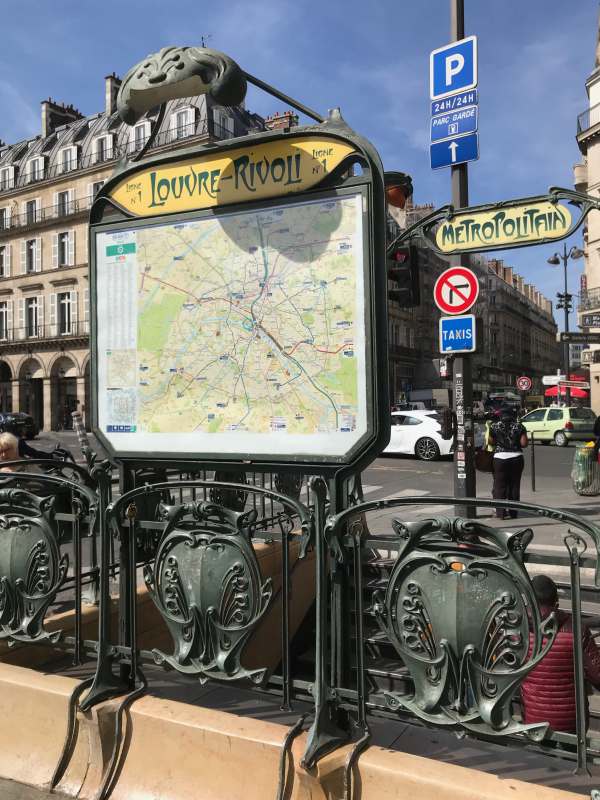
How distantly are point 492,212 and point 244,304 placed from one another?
4714mm

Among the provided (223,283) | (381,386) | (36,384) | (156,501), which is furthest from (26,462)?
(36,384)

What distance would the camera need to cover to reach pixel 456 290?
313 inches

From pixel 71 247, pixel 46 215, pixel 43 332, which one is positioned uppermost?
pixel 46 215

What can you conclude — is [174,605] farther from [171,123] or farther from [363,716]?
[171,123]

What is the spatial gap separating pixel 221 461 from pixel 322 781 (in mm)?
1468

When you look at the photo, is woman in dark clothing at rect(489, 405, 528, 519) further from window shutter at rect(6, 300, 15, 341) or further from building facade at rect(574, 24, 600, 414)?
window shutter at rect(6, 300, 15, 341)

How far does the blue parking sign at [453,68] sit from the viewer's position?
749 cm

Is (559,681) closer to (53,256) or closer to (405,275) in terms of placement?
(405,275)

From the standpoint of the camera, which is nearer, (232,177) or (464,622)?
(464,622)

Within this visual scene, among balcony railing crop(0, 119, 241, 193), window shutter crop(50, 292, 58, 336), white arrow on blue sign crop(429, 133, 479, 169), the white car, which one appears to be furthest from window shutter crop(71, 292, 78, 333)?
white arrow on blue sign crop(429, 133, 479, 169)

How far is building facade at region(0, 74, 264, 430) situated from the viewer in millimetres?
43062

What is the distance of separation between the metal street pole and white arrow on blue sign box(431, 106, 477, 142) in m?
0.52

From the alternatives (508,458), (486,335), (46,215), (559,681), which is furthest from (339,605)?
(486,335)

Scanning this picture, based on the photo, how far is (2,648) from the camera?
3713mm
